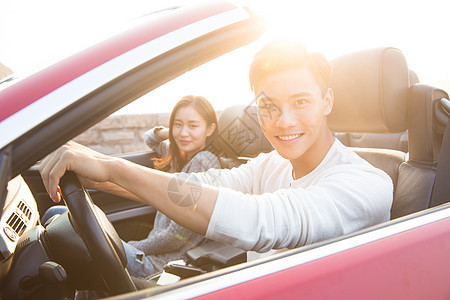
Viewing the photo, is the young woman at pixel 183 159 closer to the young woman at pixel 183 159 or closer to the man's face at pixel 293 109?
the young woman at pixel 183 159

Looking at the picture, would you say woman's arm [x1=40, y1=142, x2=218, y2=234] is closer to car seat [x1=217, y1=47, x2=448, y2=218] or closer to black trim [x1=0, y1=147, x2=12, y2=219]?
black trim [x1=0, y1=147, x2=12, y2=219]

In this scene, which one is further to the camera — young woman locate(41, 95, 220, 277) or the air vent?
young woman locate(41, 95, 220, 277)

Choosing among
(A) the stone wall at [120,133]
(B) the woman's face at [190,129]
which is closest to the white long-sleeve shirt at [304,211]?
(B) the woman's face at [190,129]

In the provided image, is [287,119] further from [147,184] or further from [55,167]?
[55,167]

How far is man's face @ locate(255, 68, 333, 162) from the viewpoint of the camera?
127 cm

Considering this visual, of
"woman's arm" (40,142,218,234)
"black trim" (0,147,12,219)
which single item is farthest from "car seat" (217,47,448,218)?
"black trim" (0,147,12,219)

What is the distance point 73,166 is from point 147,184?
0.67 feet

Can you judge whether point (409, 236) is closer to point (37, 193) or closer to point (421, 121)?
point (421, 121)

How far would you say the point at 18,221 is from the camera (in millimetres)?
1263

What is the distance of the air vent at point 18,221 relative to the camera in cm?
116

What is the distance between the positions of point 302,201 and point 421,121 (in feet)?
2.79

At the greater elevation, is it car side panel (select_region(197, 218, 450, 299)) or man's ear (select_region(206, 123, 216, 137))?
man's ear (select_region(206, 123, 216, 137))

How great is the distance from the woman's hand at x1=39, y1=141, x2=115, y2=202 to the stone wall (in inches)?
129

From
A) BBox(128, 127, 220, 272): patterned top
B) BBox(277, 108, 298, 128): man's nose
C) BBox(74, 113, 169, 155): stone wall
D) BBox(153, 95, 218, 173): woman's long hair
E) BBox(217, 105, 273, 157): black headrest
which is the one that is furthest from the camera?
BBox(74, 113, 169, 155): stone wall
